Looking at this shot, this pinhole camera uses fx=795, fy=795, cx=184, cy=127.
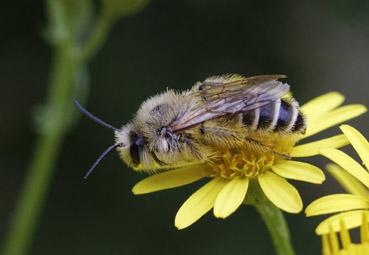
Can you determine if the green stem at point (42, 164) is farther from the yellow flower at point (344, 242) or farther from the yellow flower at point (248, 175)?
the yellow flower at point (344, 242)

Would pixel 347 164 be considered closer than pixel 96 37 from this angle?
Yes

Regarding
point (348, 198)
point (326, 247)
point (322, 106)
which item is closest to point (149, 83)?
point (322, 106)

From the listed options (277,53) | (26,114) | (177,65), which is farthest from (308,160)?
(26,114)

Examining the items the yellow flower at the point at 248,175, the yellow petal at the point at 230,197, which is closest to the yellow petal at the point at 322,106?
the yellow flower at the point at 248,175

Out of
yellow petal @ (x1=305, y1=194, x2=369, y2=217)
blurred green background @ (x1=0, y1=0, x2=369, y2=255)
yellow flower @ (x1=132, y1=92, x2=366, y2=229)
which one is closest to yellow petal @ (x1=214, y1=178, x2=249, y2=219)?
yellow flower @ (x1=132, y1=92, x2=366, y2=229)

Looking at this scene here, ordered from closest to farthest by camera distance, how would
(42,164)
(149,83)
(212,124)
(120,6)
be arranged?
(212,124)
(120,6)
(42,164)
(149,83)

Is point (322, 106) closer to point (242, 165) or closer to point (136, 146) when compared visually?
point (242, 165)
